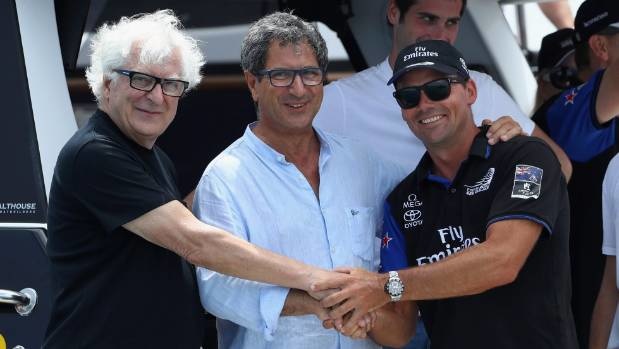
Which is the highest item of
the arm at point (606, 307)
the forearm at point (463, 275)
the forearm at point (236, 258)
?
the forearm at point (236, 258)

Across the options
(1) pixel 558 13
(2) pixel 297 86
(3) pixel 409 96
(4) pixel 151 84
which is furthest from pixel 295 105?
(1) pixel 558 13

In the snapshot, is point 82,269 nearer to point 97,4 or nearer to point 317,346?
point 317,346

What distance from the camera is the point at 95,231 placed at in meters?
2.53

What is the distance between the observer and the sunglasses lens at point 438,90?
9.14 ft

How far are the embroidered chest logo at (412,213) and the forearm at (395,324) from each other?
22cm

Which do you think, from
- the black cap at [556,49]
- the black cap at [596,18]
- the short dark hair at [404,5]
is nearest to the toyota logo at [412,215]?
the short dark hair at [404,5]

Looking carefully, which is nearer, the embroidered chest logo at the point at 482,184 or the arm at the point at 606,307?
the embroidered chest logo at the point at 482,184

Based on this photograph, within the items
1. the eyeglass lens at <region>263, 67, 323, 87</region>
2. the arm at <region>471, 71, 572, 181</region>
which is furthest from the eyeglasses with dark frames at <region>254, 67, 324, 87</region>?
the arm at <region>471, 71, 572, 181</region>

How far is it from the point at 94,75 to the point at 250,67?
421 mm

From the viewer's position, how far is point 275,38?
282 cm

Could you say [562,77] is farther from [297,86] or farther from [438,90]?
[297,86]

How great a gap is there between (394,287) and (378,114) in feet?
2.83

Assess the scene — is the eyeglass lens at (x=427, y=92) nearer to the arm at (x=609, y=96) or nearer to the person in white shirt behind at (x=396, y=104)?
the person in white shirt behind at (x=396, y=104)

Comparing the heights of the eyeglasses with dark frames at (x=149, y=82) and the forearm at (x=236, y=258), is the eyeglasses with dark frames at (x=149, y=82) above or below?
above
